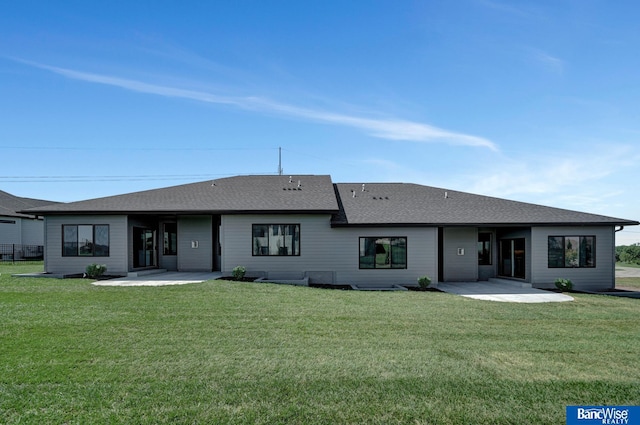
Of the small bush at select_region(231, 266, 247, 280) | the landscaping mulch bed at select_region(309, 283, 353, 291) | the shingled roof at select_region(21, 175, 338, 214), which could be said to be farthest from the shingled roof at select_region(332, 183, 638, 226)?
the small bush at select_region(231, 266, 247, 280)

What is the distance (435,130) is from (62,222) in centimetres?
1687

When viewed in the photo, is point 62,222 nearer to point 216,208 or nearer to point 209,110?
point 216,208

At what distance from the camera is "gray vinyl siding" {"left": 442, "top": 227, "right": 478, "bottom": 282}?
17.3 meters

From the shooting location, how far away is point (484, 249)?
17.9 m

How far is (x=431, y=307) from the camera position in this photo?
10281mm

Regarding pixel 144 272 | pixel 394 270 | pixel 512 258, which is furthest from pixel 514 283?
pixel 144 272

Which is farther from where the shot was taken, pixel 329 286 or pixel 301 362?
pixel 329 286

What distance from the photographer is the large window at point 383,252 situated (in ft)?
51.7

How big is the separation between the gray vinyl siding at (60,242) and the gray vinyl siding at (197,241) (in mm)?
2618

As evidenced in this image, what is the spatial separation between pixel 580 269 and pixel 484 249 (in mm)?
3749

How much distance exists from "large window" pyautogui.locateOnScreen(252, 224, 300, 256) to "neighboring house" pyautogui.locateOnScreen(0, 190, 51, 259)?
69.6ft

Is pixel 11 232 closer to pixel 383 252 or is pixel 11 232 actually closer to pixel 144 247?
pixel 144 247

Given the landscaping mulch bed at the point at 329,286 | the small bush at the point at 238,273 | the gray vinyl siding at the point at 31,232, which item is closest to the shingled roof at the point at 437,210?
the landscaping mulch bed at the point at 329,286

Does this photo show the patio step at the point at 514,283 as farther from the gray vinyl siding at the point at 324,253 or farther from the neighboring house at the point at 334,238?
the gray vinyl siding at the point at 324,253
